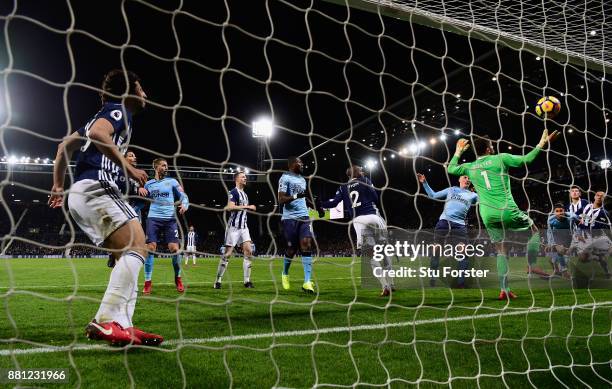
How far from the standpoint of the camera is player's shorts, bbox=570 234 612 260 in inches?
346

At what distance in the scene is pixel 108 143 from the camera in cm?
244

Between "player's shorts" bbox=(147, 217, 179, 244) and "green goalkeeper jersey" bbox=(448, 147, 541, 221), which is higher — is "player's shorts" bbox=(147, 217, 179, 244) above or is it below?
below

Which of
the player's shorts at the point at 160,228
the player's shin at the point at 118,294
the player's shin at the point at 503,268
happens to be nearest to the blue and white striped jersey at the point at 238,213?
the player's shorts at the point at 160,228

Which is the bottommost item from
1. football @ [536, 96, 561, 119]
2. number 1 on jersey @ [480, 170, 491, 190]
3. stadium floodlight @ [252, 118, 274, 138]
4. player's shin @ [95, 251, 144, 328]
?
player's shin @ [95, 251, 144, 328]

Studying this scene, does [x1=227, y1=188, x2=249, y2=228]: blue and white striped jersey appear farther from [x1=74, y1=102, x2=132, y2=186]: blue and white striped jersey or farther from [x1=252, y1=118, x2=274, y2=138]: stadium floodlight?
[x1=74, y1=102, x2=132, y2=186]: blue and white striped jersey

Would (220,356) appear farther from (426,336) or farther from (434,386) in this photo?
(426,336)

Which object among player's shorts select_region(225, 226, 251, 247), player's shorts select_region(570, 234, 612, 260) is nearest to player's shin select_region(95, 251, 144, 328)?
player's shorts select_region(225, 226, 251, 247)

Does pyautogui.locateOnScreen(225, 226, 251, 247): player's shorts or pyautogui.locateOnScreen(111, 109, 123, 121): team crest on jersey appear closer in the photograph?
pyautogui.locateOnScreen(111, 109, 123, 121): team crest on jersey

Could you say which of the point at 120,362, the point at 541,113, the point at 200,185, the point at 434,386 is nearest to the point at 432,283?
the point at 541,113

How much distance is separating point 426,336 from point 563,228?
803 centimetres

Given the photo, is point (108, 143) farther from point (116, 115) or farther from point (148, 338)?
point (148, 338)

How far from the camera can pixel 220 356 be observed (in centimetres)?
294

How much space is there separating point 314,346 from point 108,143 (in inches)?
76.4

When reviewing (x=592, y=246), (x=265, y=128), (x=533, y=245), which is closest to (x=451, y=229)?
(x=533, y=245)
